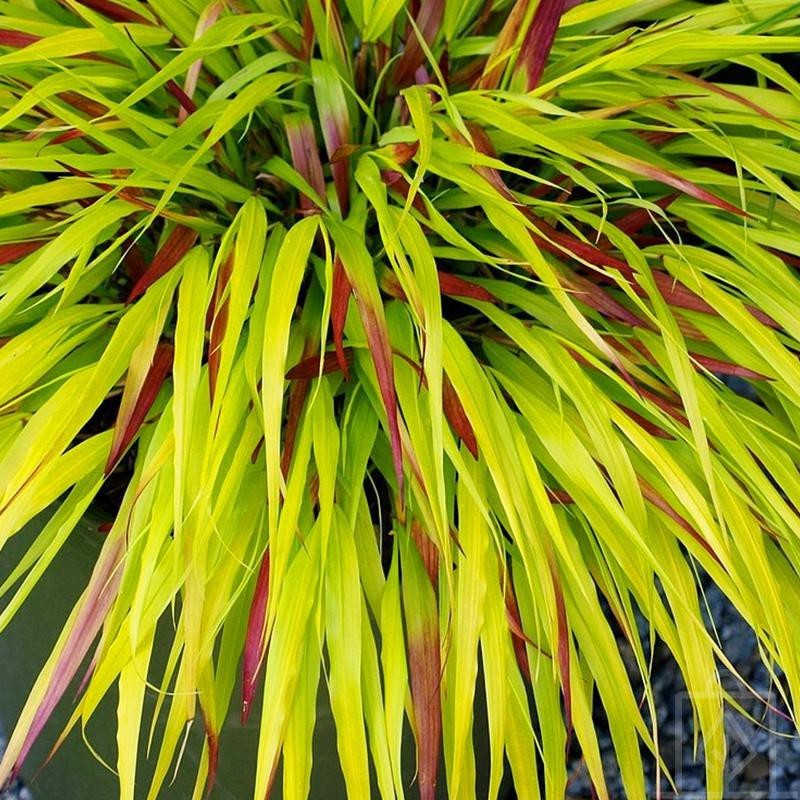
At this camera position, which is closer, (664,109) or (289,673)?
(289,673)

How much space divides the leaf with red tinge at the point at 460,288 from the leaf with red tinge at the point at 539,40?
0.14 m

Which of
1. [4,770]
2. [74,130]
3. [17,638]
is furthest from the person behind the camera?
[17,638]

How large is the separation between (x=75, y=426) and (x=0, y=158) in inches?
6.8

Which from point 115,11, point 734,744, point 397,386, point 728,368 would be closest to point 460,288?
point 397,386

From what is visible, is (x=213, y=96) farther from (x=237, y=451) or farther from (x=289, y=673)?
(x=289, y=673)

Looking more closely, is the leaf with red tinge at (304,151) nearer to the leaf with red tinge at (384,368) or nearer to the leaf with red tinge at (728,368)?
the leaf with red tinge at (384,368)

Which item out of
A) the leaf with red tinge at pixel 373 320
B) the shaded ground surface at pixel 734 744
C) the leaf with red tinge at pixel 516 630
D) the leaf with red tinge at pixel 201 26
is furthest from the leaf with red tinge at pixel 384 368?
the shaded ground surface at pixel 734 744

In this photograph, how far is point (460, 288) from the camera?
0.70 metres

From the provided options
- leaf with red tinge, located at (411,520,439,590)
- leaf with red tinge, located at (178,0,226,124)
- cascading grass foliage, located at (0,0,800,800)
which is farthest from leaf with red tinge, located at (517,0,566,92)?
leaf with red tinge, located at (411,520,439,590)

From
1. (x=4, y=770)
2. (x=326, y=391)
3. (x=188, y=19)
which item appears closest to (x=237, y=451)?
(x=326, y=391)

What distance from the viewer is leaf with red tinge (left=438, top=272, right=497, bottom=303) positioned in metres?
0.69

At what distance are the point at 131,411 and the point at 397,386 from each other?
6.4 inches

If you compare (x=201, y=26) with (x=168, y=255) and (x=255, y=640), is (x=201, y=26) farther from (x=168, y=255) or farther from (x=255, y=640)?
(x=255, y=640)

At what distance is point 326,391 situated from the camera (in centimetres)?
67
